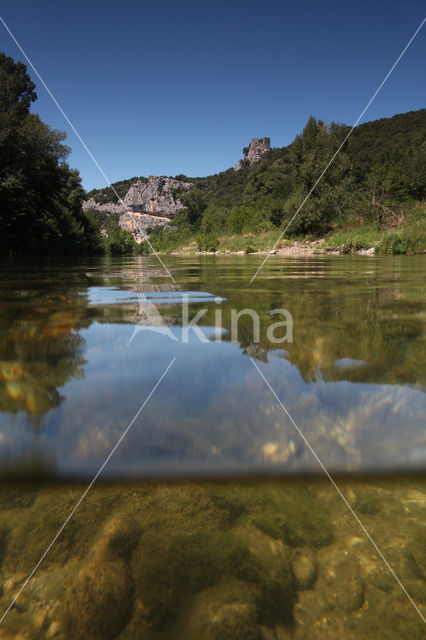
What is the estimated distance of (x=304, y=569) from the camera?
20.5 inches

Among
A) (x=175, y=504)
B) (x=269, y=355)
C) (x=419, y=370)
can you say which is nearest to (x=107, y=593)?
(x=175, y=504)

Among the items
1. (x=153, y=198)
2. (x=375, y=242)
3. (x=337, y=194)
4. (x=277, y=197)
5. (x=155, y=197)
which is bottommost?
(x=375, y=242)

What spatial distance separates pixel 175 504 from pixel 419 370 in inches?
35.6

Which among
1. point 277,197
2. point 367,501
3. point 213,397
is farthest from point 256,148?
point 367,501


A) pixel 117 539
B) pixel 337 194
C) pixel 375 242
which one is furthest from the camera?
pixel 337 194

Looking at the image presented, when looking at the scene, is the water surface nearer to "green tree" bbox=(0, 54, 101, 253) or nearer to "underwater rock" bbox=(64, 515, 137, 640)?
"underwater rock" bbox=(64, 515, 137, 640)

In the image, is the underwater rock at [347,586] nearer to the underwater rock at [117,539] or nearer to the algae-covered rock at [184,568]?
the algae-covered rock at [184,568]

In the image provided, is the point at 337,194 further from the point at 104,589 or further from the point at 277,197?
the point at 104,589

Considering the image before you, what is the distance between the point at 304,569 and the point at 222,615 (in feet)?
0.47

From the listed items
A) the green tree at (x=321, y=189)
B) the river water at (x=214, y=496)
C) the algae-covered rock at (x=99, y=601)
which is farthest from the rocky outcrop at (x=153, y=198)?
the algae-covered rock at (x=99, y=601)

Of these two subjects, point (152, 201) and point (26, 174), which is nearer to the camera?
point (26, 174)

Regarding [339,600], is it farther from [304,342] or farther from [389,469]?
[304,342]

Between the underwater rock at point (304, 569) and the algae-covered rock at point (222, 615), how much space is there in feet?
0.25

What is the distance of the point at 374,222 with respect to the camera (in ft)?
55.8
